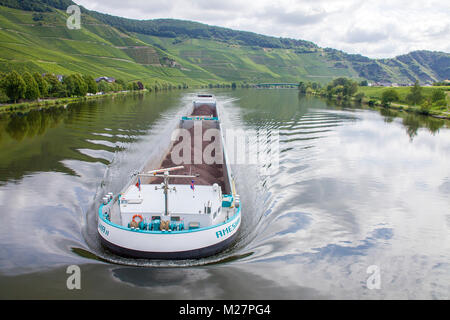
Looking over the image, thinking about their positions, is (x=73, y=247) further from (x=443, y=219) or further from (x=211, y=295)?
(x=443, y=219)

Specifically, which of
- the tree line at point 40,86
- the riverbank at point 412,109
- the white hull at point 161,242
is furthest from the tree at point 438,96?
the white hull at point 161,242

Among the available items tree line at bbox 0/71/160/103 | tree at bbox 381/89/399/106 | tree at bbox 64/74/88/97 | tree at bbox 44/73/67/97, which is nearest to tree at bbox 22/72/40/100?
tree line at bbox 0/71/160/103

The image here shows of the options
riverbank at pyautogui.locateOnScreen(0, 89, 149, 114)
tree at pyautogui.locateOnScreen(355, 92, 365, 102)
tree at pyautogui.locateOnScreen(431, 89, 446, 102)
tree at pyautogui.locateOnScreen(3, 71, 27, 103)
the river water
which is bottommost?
the river water

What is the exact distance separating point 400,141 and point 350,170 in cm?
1446

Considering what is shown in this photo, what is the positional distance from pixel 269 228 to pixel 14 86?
42.9 m

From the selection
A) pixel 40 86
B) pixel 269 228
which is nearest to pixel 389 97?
pixel 40 86

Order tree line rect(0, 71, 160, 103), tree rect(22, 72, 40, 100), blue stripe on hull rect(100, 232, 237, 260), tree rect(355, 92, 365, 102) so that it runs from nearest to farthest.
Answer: blue stripe on hull rect(100, 232, 237, 260) → tree line rect(0, 71, 160, 103) → tree rect(22, 72, 40, 100) → tree rect(355, 92, 365, 102)

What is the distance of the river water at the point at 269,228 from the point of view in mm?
9078

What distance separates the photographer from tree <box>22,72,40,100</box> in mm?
43697

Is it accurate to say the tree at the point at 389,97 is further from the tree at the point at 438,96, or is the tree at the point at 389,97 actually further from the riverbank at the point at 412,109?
Answer: the tree at the point at 438,96

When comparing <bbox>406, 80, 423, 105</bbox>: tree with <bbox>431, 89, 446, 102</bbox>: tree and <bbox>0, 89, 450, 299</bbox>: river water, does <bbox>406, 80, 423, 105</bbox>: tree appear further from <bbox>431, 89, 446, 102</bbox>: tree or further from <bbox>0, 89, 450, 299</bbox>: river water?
<bbox>0, 89, 450, 299</bbox>: river water

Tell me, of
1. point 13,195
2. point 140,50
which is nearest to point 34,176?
point 13,195

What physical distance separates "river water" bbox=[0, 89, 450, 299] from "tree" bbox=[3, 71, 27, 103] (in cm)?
1867

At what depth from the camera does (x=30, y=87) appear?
44.2 meters
